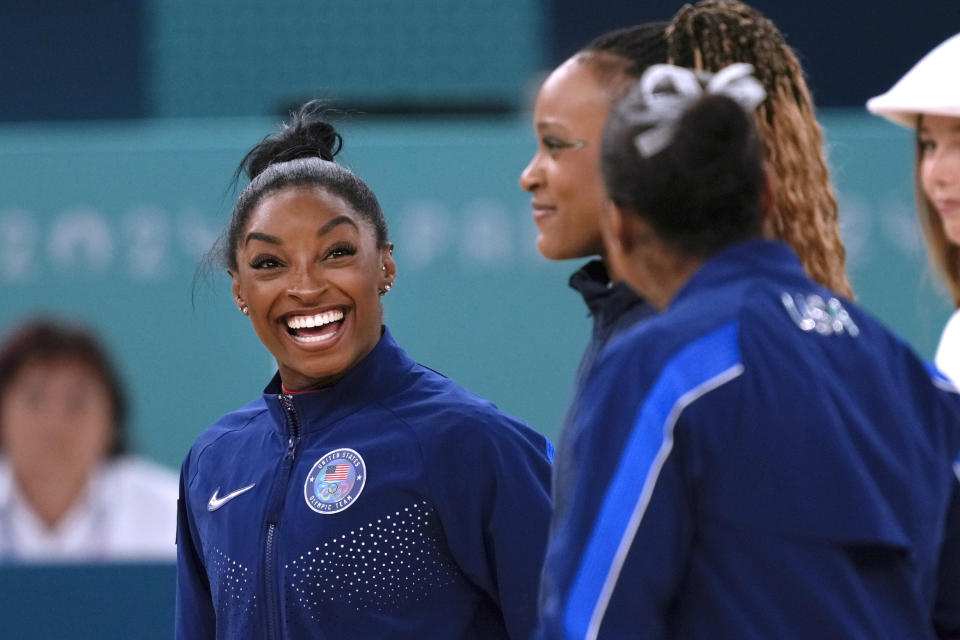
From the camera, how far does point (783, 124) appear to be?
Answer: 71.8 inches

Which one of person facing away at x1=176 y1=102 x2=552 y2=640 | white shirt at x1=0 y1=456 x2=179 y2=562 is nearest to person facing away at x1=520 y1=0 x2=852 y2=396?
person facing away at x1=176 y1=102 x2=552 y2=640

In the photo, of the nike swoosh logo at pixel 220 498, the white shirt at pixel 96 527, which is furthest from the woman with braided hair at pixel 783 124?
the white shirt at pixel 96 527

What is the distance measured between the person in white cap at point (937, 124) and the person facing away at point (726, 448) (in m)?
0.96

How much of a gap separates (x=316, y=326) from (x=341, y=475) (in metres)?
0.25

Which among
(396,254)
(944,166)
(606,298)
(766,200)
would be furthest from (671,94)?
(396,254)

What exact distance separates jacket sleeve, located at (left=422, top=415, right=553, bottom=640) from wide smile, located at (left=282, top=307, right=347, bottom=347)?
244 millimetres

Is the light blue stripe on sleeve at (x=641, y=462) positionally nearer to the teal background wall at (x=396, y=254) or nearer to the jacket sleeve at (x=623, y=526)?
the jacket sleeve at (x=623, y=526)

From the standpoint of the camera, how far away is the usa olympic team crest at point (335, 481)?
2.02 m


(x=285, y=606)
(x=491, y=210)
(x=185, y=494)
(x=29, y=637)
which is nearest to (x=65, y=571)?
(x=29, y=637)

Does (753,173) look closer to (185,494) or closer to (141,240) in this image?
(185,494)

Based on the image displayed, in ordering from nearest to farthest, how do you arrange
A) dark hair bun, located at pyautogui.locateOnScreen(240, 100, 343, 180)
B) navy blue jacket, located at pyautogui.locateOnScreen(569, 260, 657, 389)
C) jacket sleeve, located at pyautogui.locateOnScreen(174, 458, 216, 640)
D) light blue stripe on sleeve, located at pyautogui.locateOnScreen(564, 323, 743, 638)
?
light blue stripe on sleeve, located at pyautogui.locateOnScreen(564, 323, 743, 638) → navy blue jacket, located at pyautogui.locateOnScreen(569, 260, 657, 389) → jacket sleeve, located at pyautogui.locateOnScreen(174, 458, 216, 640) → dark hair bun, located at pyautogui.locateOnScreen(240, 100, 343, 180)

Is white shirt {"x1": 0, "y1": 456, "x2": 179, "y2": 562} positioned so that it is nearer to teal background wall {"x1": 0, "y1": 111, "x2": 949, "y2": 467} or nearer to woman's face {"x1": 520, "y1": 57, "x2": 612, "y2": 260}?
teal background wall {"x1": 0, "y1": 111, "x2": 949, "y2": 467}

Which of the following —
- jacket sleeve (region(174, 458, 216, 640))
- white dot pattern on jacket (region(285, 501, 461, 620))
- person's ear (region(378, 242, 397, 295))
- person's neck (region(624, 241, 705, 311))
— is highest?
person's neck (region(624, 241, 705, 311))

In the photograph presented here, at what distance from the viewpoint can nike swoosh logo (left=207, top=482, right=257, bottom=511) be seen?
6.89ft
